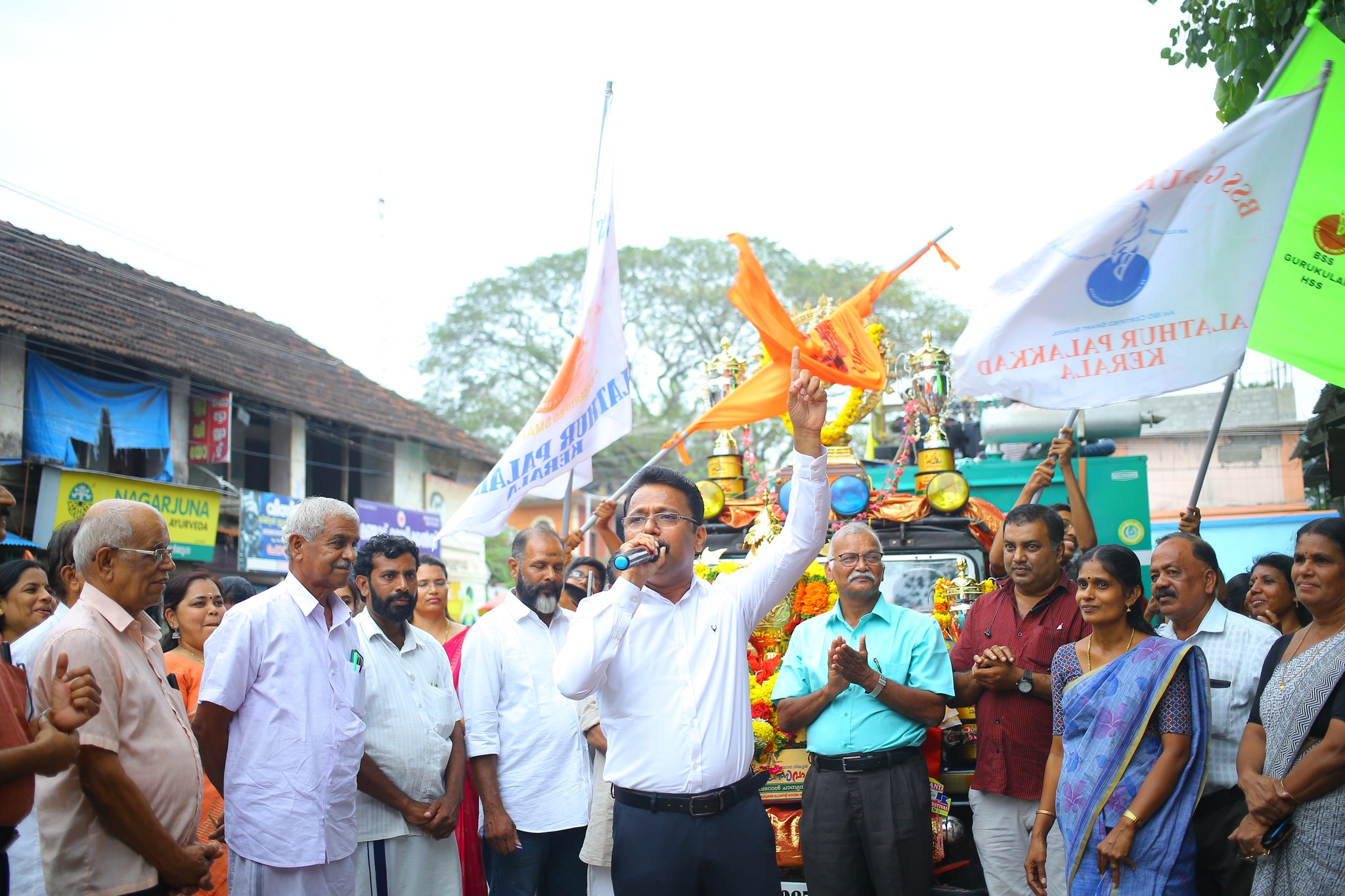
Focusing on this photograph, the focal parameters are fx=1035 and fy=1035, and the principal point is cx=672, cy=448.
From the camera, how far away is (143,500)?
1241 cm

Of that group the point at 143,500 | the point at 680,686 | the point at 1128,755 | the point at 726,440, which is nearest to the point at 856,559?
the point at 1128,755

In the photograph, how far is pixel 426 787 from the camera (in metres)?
4.67

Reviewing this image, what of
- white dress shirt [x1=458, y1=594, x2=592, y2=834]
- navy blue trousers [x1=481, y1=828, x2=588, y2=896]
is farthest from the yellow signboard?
navy blue trousers [x1=481, y1=828, x2=588, y2=896]

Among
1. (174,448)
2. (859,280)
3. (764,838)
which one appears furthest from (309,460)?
(764,838)

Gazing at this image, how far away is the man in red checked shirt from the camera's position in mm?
4539

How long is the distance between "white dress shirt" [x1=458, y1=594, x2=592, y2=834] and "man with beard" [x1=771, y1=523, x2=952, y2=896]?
1.02 m

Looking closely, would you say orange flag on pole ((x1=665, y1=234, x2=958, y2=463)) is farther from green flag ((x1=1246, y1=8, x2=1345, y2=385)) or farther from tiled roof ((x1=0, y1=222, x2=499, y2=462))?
tiled roof ((x1=0, y1=222, x2=499, y2=462))

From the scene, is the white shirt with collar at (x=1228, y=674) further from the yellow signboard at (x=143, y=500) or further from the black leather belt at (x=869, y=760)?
the yellow signboard at (x=143, y=500)

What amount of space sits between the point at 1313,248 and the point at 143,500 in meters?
12.2

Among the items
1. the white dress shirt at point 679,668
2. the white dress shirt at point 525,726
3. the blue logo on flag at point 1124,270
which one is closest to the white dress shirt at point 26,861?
the white dress shirt at point 525,726

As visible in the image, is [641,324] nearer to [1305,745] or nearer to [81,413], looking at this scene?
[81,413]

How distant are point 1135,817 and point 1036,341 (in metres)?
2.03

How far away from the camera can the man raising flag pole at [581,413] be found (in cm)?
590

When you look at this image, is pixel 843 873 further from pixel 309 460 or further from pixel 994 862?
pixel 309 460
